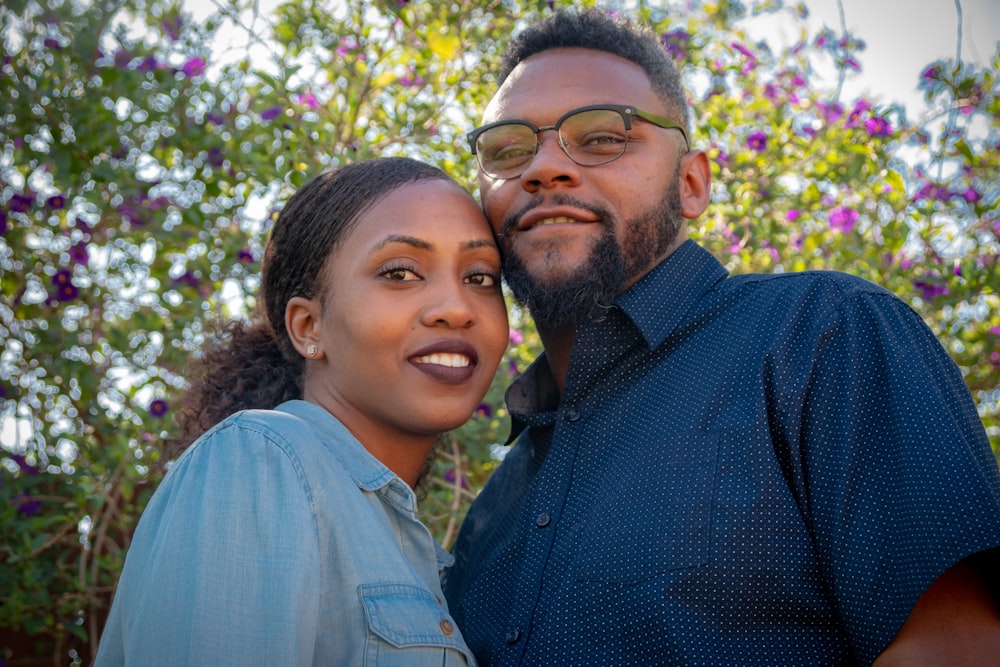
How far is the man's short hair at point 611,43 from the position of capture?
2383mm

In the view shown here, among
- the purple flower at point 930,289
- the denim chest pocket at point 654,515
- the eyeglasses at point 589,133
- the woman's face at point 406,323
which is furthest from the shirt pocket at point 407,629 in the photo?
the purple flower at point 930,289

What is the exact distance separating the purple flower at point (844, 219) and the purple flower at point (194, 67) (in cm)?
285

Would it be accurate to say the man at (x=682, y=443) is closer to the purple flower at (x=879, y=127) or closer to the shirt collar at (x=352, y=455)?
the shirt collar at (x=352, y=455)

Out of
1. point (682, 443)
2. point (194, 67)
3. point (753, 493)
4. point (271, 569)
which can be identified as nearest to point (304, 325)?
point (271, 569)

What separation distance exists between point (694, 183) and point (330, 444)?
1242 mm

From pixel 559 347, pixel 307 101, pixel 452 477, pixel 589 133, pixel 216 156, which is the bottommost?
pixel 452 477

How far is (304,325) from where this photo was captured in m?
2.12

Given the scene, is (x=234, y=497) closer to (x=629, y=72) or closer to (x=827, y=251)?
(x=629, y=72)

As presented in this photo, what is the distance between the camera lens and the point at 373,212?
205cm

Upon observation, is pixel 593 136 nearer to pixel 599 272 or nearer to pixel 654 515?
pixel 599 272

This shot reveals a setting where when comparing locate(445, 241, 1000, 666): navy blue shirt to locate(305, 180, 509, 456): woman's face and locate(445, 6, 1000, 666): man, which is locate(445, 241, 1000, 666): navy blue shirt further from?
locate(305, 180, 509, 456): woman's face

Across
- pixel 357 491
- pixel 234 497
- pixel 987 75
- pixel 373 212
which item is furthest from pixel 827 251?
pixel 234 497

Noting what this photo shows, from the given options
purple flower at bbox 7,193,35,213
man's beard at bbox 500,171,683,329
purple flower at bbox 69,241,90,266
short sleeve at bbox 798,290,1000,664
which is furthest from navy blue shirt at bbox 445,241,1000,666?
purple flower at bbox 7,193,35,213

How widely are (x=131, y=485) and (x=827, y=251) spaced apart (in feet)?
10.5
